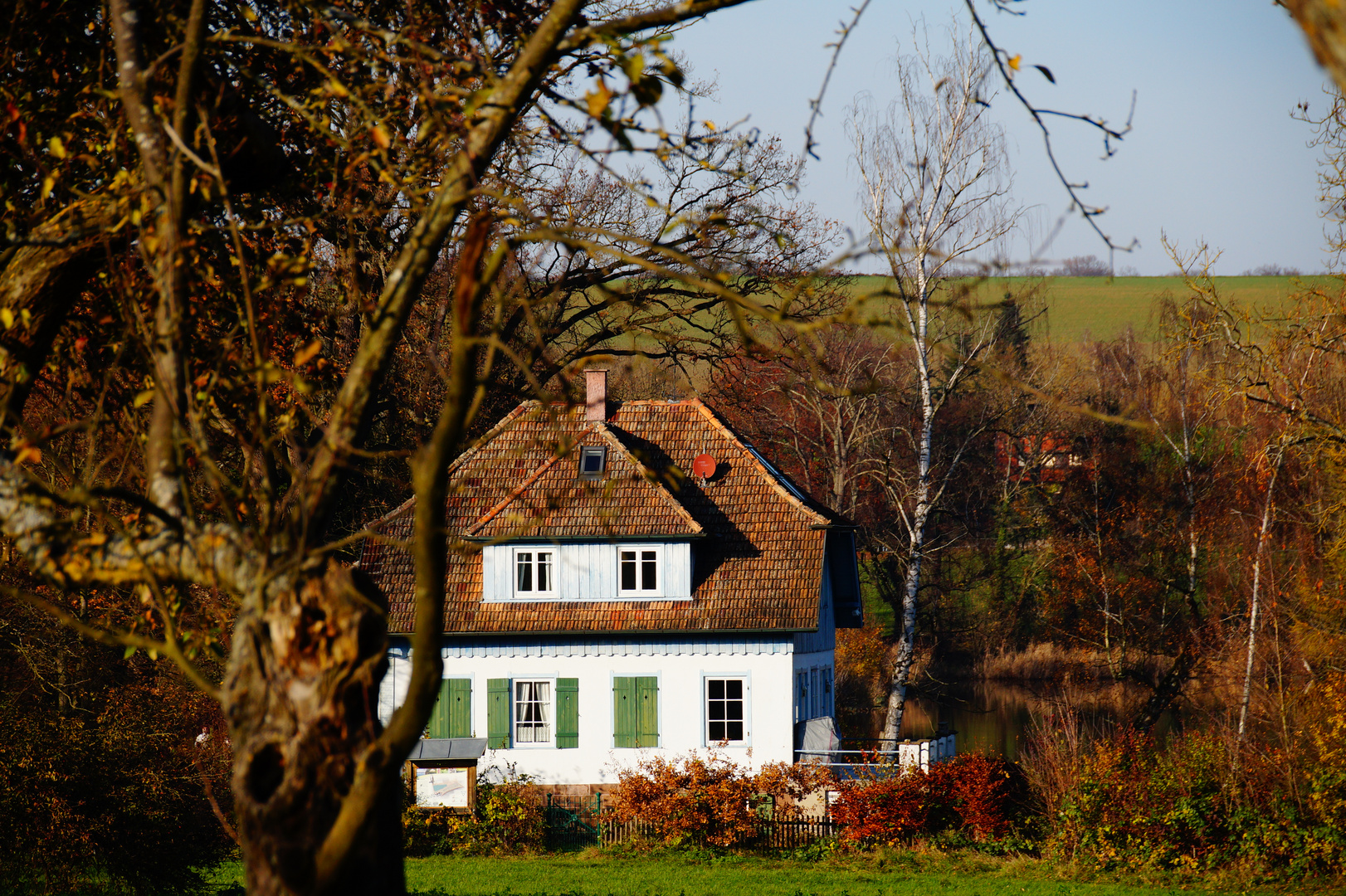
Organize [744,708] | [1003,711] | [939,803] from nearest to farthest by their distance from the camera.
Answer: [939,803]
[744,708]
[1003,711]

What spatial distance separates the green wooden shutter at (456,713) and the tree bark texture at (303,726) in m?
22.5

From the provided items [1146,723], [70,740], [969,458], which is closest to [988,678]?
[969,458]

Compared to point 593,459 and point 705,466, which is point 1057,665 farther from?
point 593,459

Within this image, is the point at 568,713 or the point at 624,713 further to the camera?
the point at 568,713

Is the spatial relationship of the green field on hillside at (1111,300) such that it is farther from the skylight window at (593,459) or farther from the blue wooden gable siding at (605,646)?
the blue wooden gable siding at (605,646)

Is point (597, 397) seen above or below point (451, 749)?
above

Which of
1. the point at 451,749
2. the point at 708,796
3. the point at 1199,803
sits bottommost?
the point at 708,796

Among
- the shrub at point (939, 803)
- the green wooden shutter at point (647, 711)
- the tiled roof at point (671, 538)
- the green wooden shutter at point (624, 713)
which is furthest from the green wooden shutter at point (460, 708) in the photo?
the shrub at point (939, 803)

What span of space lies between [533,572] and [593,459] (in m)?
2.77

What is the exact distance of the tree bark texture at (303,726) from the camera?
337 cm

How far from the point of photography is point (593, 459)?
85.8 ft

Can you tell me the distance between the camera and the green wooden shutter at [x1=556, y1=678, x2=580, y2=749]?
988 inches

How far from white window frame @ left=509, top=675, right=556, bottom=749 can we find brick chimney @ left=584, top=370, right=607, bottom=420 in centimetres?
589

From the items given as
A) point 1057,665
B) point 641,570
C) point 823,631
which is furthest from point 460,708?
point 1057,665
